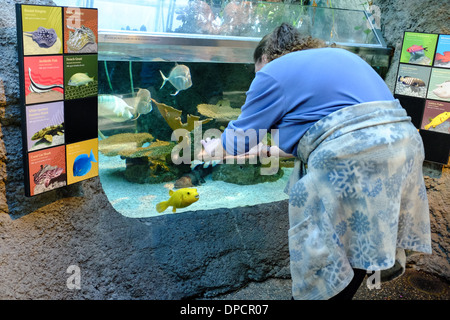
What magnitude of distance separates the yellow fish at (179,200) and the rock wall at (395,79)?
2065 millimetres

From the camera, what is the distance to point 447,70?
3.34 meters

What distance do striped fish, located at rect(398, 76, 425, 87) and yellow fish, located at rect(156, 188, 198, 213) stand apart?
206 centimetres

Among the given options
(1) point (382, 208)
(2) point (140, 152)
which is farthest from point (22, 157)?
(1) point (382, 208)

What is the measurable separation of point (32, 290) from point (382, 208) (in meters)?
1.91

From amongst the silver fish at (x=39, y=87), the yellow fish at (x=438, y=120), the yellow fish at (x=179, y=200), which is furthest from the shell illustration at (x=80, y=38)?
the yellow fish at (x=438, y=120)

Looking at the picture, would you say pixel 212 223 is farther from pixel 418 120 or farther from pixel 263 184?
pixel 418 120

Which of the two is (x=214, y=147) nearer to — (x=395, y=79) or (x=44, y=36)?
(x=44, y=36)

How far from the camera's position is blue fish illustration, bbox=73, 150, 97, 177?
241 centimetres

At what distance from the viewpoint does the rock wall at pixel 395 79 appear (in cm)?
342

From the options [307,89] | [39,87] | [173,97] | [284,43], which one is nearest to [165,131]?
[173,97]

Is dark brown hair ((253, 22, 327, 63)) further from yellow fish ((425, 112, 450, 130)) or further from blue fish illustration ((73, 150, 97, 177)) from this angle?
yellow fish ((425, 112, 450, 130))
